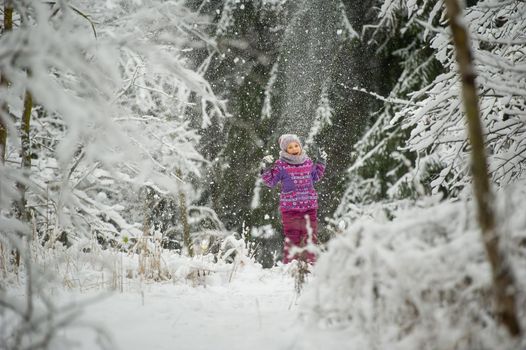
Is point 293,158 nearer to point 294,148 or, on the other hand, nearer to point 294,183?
point 294,148

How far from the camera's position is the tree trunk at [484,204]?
1.10m

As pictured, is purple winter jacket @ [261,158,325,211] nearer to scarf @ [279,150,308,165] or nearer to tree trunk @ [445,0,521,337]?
scarf @ [279,150,308,165]

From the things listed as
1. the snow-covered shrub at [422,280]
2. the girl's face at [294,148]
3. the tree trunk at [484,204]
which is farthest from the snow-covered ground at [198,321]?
the girl's face at [294,148]

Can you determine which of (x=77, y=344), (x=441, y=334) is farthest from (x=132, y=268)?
(x=441, y=334)

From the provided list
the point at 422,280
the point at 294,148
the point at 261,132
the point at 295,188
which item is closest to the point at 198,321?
the point at 422,280

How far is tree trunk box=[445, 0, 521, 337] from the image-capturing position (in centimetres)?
110

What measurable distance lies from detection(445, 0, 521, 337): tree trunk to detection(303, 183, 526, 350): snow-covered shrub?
0.15ft

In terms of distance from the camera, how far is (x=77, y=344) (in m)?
1.27

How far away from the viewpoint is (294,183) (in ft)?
16.8

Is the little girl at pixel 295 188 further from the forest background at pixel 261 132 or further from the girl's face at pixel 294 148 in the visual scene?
the forest background at pixel 261 132

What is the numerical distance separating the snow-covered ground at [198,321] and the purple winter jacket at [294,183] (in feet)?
7.53

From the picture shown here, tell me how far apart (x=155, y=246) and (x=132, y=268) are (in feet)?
0.75

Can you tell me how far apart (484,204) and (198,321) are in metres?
1.35

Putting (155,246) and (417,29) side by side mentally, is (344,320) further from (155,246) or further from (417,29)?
(417,29)
